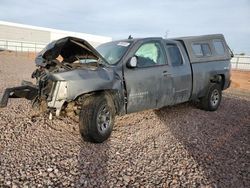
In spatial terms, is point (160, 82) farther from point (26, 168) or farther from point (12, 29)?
point (12, 29)

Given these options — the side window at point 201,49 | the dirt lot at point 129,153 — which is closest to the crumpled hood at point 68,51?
the dirt lot at point 129,153

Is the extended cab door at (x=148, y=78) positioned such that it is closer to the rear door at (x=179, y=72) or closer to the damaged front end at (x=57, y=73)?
the rear door at (x=179, y=72)

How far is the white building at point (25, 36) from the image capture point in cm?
4534

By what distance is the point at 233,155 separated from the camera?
4.64 metres

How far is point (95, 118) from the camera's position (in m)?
4.75

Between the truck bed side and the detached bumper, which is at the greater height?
the truck bed side

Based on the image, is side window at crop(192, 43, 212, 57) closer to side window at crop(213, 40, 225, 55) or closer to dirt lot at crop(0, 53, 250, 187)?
side window at crop(213, 40, 225, 55)

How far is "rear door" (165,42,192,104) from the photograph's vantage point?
→ 659 centimetres

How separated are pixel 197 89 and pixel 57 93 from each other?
4.14 m

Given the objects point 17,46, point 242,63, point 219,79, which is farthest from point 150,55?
point 17,46

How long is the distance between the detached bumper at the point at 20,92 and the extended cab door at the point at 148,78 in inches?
66.7

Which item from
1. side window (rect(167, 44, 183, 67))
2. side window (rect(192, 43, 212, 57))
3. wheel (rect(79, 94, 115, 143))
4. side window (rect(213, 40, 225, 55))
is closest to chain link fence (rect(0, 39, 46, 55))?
side window (rect(213, 40, 225, 55))

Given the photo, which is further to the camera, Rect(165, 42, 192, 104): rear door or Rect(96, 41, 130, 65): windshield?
Rect(165, 42, 192, 104): rear door

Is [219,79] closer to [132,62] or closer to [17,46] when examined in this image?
[132,62]
